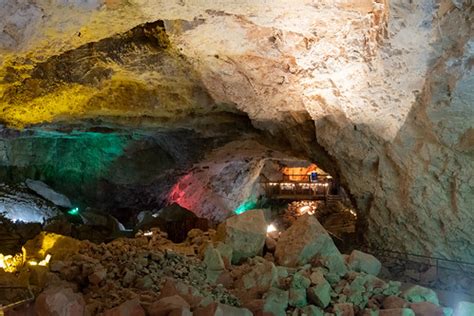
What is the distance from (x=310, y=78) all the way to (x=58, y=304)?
4.99 meters

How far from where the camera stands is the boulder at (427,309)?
568cm

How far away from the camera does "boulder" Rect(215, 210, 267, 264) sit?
7.41m

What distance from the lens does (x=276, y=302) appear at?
18.3ft

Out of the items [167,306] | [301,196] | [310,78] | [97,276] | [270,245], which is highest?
[310,78]

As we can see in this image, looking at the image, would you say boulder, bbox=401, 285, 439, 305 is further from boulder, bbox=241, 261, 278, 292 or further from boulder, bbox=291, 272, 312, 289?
boulder, bbox=241, 261, 278, 292

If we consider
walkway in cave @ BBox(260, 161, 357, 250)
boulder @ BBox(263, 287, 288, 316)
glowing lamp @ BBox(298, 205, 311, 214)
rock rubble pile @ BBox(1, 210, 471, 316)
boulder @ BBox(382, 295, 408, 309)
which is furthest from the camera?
glowing lamp @ BBox(298, 205, 311, 214)

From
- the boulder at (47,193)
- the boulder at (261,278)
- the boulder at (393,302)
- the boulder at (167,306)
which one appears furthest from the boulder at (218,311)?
the boulder at (47,193)

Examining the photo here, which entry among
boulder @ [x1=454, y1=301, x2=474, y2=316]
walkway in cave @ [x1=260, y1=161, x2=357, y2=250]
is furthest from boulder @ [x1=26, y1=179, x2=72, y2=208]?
boulder @ [x1=454, y1=301, x2=474, y2=316]

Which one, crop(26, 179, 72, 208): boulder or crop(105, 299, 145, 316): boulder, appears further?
crop(26, 179, 72, 208): boulder

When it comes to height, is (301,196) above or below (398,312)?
below

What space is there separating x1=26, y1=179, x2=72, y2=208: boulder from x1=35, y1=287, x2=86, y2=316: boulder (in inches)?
489

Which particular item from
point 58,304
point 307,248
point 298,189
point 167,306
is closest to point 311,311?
point 307,248

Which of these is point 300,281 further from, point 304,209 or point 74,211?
point 304,209

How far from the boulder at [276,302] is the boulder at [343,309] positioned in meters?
0.66
